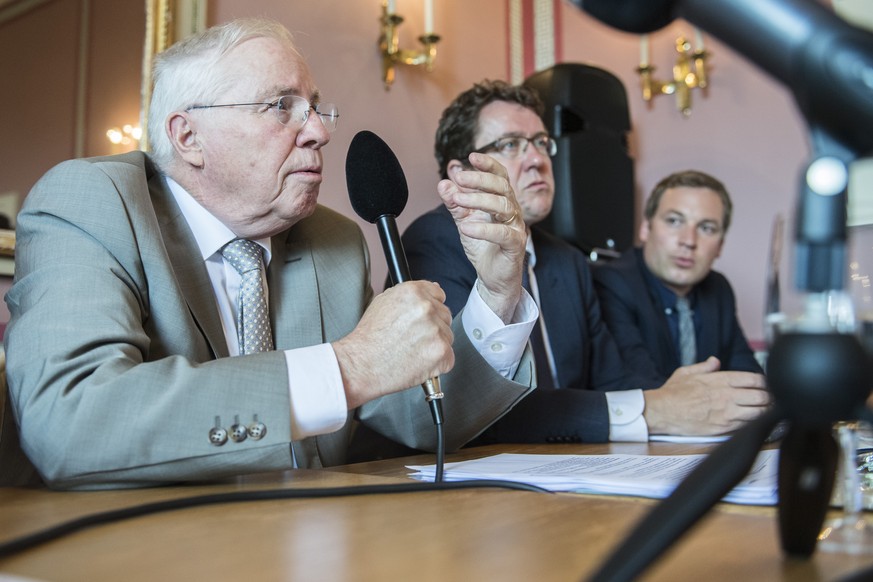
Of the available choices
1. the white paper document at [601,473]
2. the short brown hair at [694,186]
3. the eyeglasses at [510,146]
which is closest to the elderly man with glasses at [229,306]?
the white paper document at [601,473]

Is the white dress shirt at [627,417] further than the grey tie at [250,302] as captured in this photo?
Yes

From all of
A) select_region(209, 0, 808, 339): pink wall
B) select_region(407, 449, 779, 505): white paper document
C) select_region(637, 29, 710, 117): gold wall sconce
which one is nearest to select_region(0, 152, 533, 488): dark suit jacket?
select_region(407, 449, 779, 505): white paper document

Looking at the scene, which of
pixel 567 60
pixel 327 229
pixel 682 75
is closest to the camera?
pixel 327 229

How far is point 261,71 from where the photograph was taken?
48.9 inches

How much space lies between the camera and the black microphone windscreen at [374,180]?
39.1 inches

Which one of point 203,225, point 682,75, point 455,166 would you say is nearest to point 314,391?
point 203,225

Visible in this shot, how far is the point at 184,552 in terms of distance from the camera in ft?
1.64

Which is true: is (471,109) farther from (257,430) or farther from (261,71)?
(257,430)

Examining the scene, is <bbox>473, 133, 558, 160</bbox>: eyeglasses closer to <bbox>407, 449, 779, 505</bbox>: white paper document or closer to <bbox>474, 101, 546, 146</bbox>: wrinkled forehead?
<bbox>474, 101, 546, 146</bbox>: wrinkled forehead

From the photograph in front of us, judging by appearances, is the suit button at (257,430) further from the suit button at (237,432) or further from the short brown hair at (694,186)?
the short brown hair at (694,186)

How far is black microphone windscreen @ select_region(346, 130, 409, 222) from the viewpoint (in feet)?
3.26

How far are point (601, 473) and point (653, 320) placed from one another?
5.63 feet

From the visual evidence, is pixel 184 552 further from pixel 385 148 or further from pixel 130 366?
pixel 385 148

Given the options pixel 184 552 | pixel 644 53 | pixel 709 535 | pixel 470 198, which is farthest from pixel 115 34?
pixel 644 53
